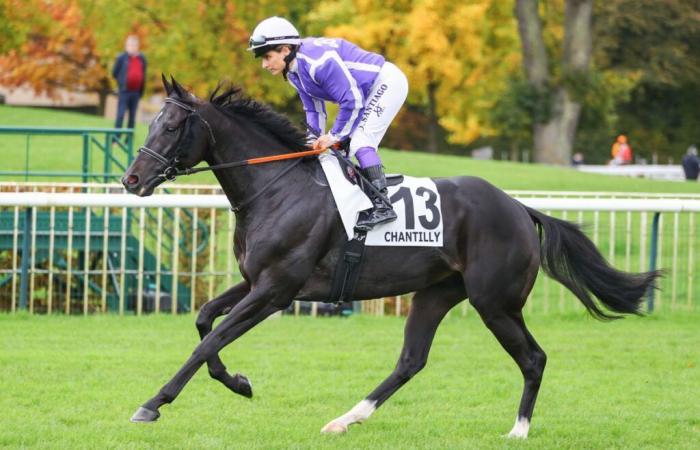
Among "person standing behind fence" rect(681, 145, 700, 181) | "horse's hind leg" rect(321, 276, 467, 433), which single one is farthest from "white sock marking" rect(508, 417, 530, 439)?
"person standing behind fence" rect(681, 145, 700, 181)

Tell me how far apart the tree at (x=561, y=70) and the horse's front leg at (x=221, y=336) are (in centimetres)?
→ 2118

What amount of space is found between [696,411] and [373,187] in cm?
221

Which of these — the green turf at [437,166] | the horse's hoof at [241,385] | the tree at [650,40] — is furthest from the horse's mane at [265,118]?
the tree at [650,40]

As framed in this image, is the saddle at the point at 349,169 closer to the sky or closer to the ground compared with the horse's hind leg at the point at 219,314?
closer to the sky

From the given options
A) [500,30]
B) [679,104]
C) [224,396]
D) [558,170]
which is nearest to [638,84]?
[679,104]

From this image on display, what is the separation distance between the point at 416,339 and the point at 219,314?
102 cm

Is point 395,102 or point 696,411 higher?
point 395,102

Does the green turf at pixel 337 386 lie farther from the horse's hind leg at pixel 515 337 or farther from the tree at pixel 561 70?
the tree at pixel 561 70

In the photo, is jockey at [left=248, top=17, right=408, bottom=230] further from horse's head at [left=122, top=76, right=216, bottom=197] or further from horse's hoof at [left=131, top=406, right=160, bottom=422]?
horse's hoof at [left=131, top=406, right=160, bottom=422]

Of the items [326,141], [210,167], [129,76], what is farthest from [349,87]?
[129,76]

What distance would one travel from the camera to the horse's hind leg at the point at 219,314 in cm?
589

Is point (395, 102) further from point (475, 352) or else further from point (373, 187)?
point (475, 352)

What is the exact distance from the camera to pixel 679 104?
3944cm

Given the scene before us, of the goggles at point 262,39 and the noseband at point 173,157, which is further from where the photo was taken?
the goggles at point 262,39
